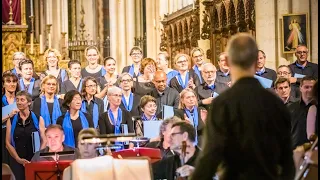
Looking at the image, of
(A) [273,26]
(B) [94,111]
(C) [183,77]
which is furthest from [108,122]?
(A) [273,26]

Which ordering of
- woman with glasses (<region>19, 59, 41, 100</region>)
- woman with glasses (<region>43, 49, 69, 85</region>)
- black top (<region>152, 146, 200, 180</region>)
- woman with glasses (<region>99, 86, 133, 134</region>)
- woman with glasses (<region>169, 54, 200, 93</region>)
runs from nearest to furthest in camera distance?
black top (<region>152, 146, 200, 180</region>), woman with glasses (<region>99, 86, 133, 134</region>), woman with glasses (<region>19, 59, 41, 100</region>), woman with glasses (<region>169, 54, 200, 93</region>), woman with glasses (<region>43, 49, 69, 85</region>)

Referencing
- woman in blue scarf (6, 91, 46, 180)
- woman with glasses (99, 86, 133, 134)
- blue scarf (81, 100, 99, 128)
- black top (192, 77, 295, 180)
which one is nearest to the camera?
black top (192, 77, 295, 180)

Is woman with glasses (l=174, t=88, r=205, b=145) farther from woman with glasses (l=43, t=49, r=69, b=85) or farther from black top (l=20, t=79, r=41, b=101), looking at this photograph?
woman with glasses (l=43, t=49, r=69, b=85)

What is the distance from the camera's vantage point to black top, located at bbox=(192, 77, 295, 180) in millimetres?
4340

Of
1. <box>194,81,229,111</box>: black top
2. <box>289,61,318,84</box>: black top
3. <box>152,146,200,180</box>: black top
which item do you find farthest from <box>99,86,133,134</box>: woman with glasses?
<box>152,146,200,180</box>: black top

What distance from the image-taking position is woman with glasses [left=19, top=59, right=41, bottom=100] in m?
11.0

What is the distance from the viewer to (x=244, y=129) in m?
4.37

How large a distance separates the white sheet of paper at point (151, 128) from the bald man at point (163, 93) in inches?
65.1

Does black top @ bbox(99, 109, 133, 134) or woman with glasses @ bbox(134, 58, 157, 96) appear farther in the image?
woman with glasses @ bbox(134, 58, 157, 96)

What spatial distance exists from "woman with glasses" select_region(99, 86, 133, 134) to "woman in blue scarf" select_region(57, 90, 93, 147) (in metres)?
0.22

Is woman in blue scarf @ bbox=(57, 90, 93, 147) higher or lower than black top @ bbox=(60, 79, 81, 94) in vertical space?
lower

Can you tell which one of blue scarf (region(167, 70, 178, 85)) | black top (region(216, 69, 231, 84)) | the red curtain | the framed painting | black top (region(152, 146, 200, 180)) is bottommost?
black top (region(152, 146, 200, 180))

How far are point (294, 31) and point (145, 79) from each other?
307 centimetres

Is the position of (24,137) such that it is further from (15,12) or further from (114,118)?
(15,12)
